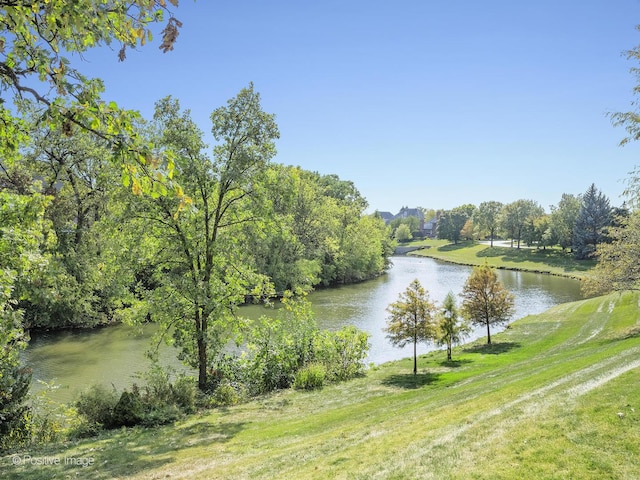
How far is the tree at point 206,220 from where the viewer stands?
1648 centimetres

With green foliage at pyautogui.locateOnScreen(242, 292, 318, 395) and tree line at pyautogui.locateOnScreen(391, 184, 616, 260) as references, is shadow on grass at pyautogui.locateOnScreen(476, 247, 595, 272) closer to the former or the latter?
tree line at pyautogui.locateOnScreen(391, 184, 616, 260)

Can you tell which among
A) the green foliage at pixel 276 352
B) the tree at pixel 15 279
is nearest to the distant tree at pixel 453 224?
the green foliage at pixel 276 352

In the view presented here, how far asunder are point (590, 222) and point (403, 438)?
273ft

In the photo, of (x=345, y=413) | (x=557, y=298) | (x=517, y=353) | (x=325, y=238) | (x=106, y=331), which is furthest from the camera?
(x=325, y=238)

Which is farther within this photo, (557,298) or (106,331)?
(557,298)

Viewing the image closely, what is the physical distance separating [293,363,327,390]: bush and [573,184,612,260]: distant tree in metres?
72.4

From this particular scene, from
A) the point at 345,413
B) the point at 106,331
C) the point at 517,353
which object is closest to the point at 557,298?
the point at 517,353

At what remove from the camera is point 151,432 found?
42.3ft

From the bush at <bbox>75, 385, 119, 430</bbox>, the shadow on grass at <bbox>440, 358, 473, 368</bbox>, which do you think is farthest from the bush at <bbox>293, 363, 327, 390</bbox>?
the shadow on grass at <bbox>440, 358, 473, 368</bbox>

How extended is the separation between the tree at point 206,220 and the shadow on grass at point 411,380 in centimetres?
816

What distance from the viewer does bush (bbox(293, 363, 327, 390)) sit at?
19312 millimetres

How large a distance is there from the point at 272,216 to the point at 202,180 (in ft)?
10.4

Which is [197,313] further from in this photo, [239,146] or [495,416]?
[495,416]

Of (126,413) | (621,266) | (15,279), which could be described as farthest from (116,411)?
(621,266)
